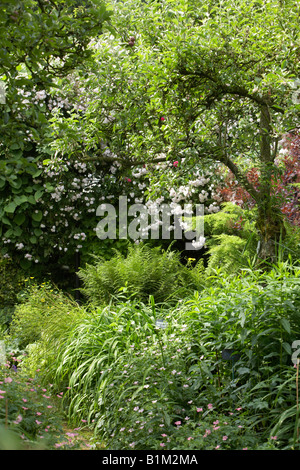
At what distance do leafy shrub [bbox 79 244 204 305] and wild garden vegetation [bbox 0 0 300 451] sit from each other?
21 mm

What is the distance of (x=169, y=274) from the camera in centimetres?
493

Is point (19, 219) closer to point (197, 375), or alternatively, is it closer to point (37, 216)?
point (37, 216)

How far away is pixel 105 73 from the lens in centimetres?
405

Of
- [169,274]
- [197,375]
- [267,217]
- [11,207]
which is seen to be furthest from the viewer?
[11,207]

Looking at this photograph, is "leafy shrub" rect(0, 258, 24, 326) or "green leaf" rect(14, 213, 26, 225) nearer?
"green leaf" rect(14, 213, 26, 225)

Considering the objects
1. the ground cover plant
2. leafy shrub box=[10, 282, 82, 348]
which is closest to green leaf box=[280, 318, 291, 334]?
the ground cover plant

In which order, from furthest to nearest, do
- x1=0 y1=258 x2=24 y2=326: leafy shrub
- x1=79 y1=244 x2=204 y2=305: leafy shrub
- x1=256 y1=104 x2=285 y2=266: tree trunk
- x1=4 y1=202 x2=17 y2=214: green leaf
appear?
x1=0 y1=258 x2=24 y2=326: leafy shrub < x1=4 y1=202 x2=17 y2=214: green leaf < x1=79 y1=244 x2=204 y2=305: leafy shrub < x1=256 y1=104 x2=285 y2=266: tree trunk

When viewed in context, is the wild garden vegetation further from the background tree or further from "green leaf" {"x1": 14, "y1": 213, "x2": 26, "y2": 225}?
"green leaf" {"x1": 14, "y1": 213, "x2": 26, "y2": 225}

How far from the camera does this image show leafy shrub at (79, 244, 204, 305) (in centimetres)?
481

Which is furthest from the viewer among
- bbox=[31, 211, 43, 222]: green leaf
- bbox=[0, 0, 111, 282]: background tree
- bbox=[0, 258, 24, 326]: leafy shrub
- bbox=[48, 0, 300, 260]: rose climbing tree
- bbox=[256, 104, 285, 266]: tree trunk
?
bbox=[0, 258, 24, 326]: leafy shrub

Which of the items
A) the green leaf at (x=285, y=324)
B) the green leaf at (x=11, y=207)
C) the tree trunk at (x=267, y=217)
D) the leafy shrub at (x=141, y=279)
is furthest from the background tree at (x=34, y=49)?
the green leaf at (x=11, y=207)

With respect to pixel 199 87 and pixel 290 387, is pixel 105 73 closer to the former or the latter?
pixel 199 87

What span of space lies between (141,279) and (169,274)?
→ 1.03 ft

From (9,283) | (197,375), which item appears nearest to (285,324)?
(197,375)
